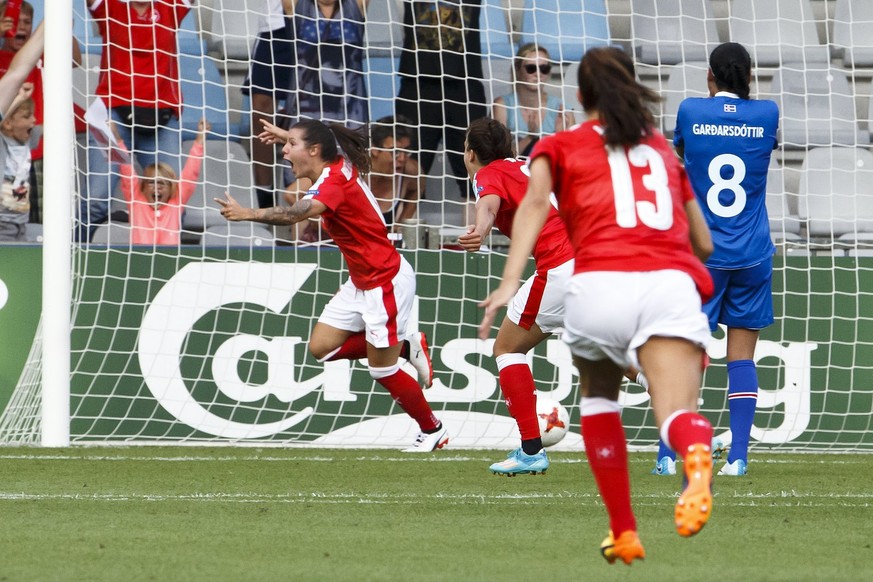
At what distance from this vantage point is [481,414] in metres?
8.58

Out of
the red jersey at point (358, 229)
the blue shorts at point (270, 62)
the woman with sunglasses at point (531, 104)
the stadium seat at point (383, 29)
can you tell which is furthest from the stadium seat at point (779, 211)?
the blue shorts at point (270, 62)

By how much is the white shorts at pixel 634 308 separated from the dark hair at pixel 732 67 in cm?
301

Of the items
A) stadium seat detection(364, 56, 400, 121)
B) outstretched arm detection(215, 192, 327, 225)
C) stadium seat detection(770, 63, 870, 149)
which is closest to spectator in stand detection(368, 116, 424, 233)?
stadium seat detection(364, 56, 400, 121)

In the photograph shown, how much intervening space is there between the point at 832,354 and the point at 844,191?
184cm

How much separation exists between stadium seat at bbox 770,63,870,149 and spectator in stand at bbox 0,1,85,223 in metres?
5.31

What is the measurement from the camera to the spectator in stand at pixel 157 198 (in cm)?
883

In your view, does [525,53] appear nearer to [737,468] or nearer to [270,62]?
[270,62]

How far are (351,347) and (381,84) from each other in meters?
2.74

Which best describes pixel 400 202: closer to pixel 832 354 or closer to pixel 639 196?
pixel 832 354

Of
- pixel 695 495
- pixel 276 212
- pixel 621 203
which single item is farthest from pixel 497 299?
pixel 276 212

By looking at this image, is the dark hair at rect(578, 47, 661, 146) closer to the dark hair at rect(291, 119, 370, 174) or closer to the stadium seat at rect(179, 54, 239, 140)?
the dark hair at rect(291, 119, 370, 174)

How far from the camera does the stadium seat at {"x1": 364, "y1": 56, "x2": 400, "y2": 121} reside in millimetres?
9555

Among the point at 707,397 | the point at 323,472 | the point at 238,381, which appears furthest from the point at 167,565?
the point at 707,397

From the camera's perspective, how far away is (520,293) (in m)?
6.62
